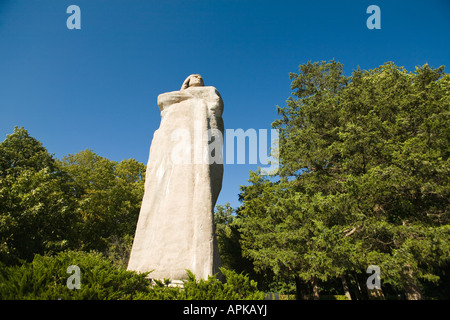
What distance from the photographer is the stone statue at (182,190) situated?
4977 mm

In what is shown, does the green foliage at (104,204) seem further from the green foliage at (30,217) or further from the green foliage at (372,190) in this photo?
the green foliage at (372,190)

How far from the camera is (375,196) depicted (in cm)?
1011

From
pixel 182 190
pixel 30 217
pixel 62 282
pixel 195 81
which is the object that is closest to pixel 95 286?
pixel 62 282

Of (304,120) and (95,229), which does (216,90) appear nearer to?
(304,120)

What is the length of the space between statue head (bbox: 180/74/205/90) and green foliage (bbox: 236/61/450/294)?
266 inches

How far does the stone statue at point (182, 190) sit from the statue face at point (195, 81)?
0.39m

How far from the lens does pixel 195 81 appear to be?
7.67 metres

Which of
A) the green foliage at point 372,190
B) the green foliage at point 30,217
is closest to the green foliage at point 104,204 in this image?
the green foliage at point 30,217

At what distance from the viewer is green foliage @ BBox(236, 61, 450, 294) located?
28.5 ft

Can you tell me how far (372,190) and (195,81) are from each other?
824cm

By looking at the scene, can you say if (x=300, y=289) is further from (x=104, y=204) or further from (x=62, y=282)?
(x=62, y=282)

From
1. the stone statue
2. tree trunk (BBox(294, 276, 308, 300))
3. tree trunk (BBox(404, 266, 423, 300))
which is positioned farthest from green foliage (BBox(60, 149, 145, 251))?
tree trunk (BBox(404, 266, 423, 300))
